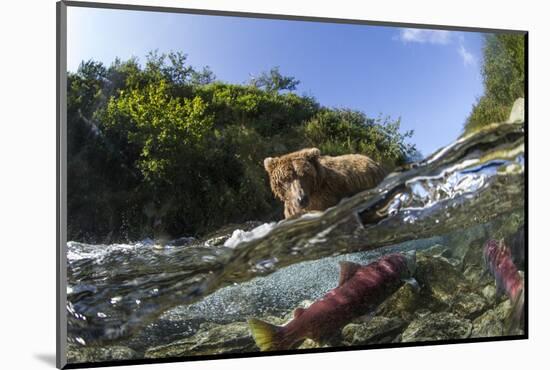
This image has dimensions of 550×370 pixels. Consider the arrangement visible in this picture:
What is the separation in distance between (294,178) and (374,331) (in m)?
1.20

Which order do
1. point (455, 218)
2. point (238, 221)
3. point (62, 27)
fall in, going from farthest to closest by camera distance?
point (455, 218)
point (238, 221)
point (62, 27)

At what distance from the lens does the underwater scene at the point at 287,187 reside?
544 cm

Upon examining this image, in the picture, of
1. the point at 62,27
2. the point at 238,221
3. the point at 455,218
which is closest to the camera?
the point at 62,27

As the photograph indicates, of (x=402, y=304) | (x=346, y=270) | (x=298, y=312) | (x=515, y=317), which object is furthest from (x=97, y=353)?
(x=515, y=317)

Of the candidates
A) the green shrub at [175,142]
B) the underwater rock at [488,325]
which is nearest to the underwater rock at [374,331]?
the underwater rock at [488,325]

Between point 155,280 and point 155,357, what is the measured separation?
0.49 m

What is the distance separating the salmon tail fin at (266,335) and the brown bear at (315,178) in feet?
2.36

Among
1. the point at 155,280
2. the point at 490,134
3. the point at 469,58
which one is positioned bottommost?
the point at 155,280

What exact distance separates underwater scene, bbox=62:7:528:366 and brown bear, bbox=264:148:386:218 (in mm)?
13

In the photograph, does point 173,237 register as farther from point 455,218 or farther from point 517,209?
point 517,209

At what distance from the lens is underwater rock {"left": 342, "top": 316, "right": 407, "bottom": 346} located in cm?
599

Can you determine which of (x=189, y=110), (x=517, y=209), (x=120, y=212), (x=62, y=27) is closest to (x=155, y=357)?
(x=120, y=212)

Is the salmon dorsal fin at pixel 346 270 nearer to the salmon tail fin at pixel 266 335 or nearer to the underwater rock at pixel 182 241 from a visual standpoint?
the salmon tail fin at pixel 266 335

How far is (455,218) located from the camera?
6328 millimetres
